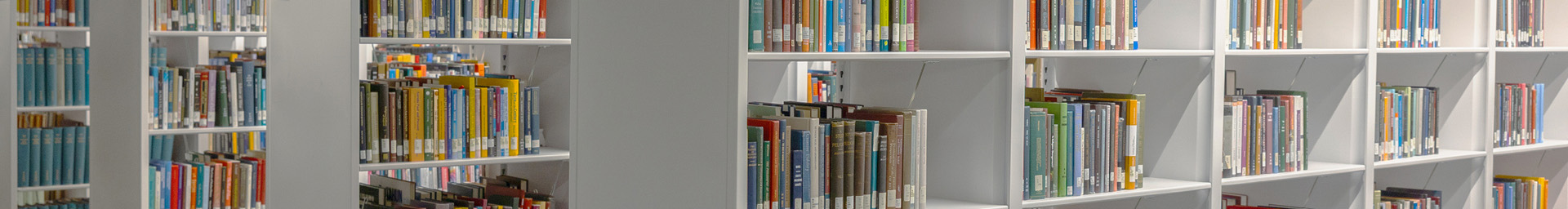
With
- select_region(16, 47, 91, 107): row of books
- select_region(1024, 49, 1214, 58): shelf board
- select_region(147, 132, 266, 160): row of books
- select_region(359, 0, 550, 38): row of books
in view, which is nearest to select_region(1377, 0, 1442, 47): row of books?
select_region(1024, 49, 1214, 58): shelf board

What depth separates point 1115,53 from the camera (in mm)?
2639

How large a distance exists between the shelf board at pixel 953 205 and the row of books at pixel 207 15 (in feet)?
7.86

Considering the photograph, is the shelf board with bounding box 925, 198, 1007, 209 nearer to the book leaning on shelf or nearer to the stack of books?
the stack of books

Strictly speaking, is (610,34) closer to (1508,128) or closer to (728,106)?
(728,106)

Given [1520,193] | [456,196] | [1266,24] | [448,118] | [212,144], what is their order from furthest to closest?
[212,144], [1520,193], [456,196], [448,118], [1266,24]

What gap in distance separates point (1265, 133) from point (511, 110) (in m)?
1.77

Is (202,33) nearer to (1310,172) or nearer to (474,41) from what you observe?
(474,41)

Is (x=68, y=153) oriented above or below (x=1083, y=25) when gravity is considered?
below

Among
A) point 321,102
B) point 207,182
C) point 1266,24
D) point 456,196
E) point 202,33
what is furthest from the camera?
point 207,182

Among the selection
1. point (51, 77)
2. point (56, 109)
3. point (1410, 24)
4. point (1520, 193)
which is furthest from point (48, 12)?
point (1520, 193)

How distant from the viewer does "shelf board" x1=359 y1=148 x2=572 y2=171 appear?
3211mm

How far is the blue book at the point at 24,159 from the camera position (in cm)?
441

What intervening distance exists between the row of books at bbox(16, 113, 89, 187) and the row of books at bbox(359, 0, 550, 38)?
6.19 ft

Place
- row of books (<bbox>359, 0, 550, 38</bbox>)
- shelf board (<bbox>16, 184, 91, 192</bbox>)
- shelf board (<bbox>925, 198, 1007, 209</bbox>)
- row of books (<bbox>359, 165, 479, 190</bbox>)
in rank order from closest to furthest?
shelf board (<bbox>925, 198, 1007, 209</bbox>), row of books (<bbox>359, 0, 550, 38</bbox>), shelf board (<bbox>16, 184, 91, 192</bbox>), row of books (<bbox>359, 165, 479, 190</bbox>)
